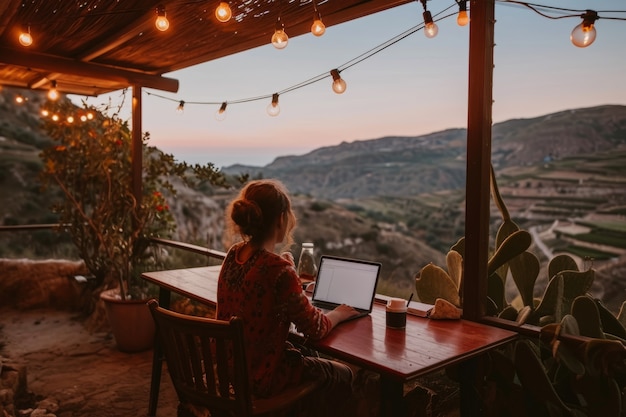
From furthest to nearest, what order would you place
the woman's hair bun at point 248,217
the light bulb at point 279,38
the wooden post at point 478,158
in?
1. the light bulb at point 279,38
2. the wooden post at point 478,158
3. the woman's hair bun at point 248,217

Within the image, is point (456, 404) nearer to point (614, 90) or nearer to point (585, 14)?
point (585, 14)

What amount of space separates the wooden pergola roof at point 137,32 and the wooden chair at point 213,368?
5.87ft

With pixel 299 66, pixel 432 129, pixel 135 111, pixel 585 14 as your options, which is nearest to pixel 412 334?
pixel 585 14

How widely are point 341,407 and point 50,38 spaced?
3.25 metres

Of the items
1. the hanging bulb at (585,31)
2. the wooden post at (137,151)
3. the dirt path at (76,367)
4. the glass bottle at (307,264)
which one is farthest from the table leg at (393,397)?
the wooden post at (137,151)

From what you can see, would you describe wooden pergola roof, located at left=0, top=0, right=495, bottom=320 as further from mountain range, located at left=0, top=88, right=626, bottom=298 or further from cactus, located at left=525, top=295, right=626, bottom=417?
mountain range, located at left=0, top=88, right=626, bottom=298

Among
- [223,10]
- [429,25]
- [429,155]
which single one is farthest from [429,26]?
[429,155]

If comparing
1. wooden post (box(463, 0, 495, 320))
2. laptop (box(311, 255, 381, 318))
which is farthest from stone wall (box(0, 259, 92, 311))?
wooden post (box(463, 0, 495, 320))

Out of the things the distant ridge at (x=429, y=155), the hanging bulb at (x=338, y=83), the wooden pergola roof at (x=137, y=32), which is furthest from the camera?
the distant ridge at (x=429, y=155)

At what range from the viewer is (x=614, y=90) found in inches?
325

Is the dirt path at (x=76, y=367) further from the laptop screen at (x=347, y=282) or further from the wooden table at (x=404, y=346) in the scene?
the wooden table at (x=404, y=346)

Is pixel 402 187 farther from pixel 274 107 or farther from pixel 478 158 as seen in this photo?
pixel 478 158

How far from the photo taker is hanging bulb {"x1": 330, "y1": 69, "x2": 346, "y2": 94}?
2.70 metres

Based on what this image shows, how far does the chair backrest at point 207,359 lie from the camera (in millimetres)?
1549
